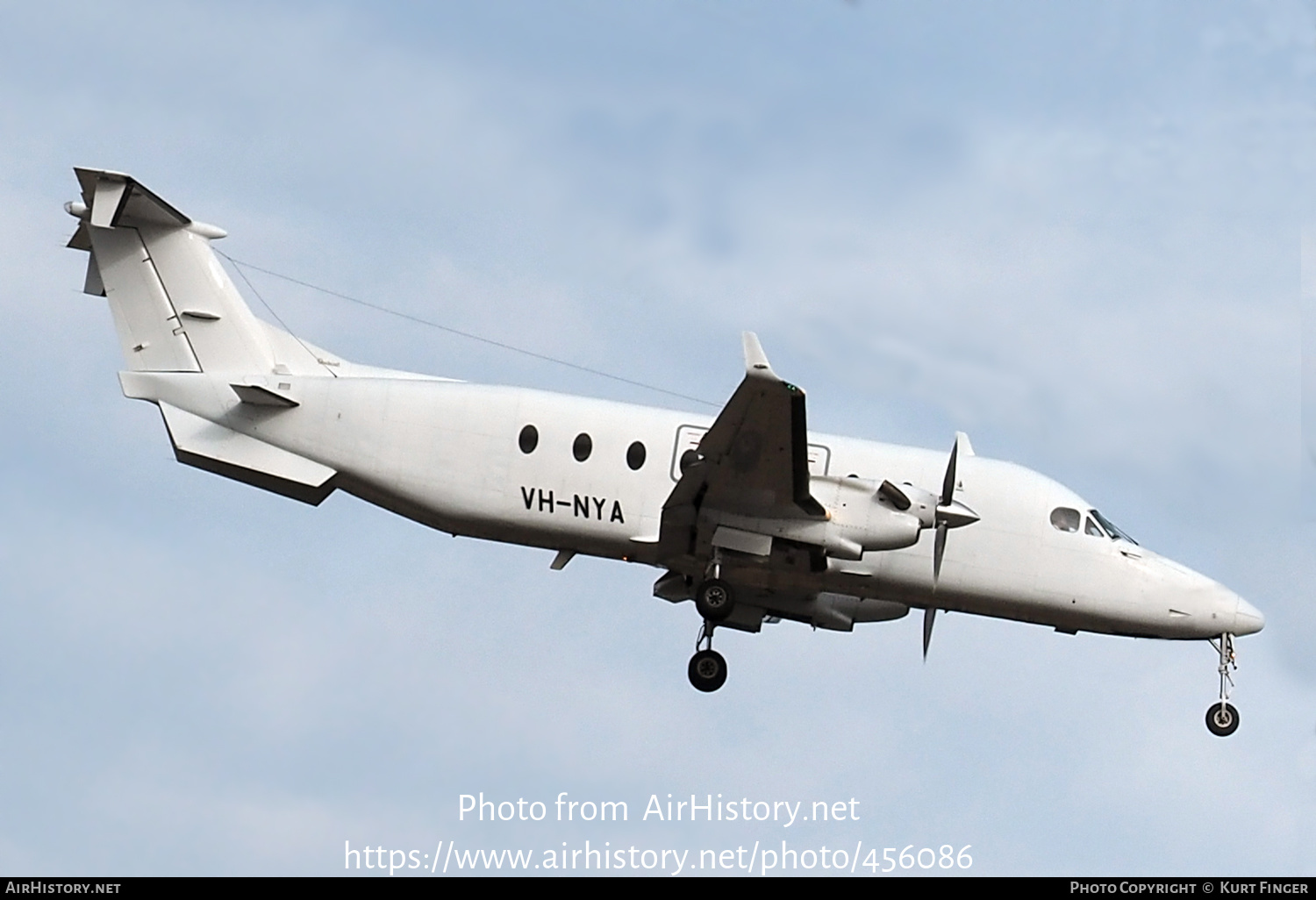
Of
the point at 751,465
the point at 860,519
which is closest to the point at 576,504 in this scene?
the point at 751,465

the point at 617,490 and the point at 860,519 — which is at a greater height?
the point at 617,490

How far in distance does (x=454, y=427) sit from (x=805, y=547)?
18.4ft

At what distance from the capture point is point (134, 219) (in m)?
29.1

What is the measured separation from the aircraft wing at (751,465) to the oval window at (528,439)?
228 centimetres

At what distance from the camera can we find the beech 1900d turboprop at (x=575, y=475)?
2786 cm

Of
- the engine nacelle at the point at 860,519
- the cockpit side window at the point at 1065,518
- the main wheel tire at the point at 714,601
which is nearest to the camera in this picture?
the engine nacelle at the point at 860,519

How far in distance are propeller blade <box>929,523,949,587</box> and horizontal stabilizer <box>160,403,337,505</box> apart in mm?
9200

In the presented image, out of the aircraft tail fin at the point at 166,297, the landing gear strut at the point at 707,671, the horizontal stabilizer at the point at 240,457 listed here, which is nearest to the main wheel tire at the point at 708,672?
the landing gear strut at the point at 707,671

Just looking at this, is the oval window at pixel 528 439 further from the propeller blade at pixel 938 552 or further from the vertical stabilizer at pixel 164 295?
the propeller blade at pixel 938 552

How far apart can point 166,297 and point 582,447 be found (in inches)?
278

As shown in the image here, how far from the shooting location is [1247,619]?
28516 mm

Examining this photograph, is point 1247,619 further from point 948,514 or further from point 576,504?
point 576,504

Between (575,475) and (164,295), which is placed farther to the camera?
(164,295)
